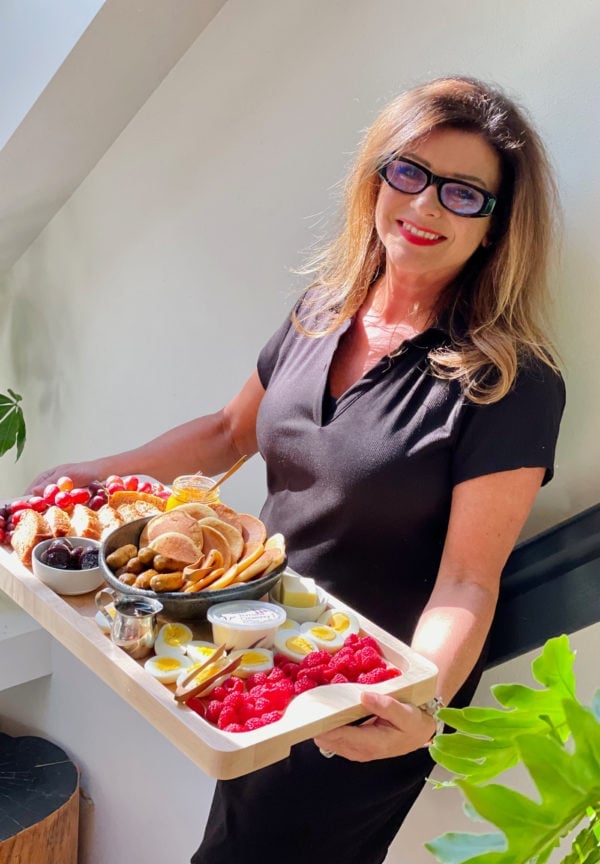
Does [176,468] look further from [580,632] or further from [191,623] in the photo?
[580,632]

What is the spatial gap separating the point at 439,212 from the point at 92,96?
1.16 m

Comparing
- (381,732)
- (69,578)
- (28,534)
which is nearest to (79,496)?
(28,534)

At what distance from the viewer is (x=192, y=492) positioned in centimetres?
145

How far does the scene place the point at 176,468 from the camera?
1787mm

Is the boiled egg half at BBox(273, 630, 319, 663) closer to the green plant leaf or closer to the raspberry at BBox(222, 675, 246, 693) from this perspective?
the raspberry at BBox(222, 675, 246, 693)

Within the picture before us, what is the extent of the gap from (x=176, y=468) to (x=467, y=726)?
1.23 metres

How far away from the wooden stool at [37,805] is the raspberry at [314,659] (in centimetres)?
149

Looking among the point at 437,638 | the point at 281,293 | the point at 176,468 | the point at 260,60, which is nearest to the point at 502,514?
the point at 437,638

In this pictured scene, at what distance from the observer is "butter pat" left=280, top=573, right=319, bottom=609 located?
1.31 meters

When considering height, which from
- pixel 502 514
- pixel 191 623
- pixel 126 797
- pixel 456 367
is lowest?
pixel 126 797

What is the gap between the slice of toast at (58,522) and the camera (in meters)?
1.44

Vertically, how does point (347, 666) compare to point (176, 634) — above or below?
above

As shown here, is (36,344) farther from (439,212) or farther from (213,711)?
(213,711)

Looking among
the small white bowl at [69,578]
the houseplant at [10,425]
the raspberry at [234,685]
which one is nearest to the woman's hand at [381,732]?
the raspberry at [234,685]
